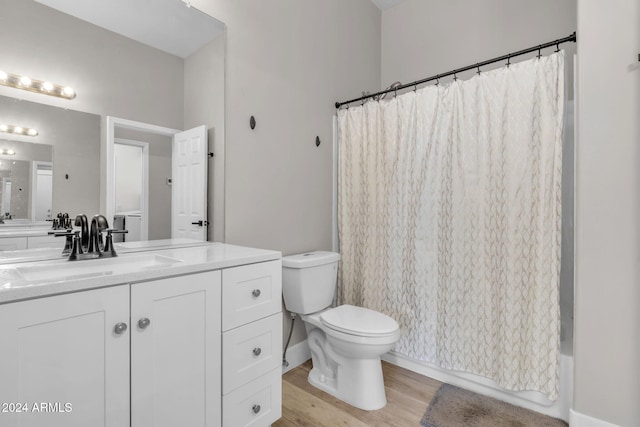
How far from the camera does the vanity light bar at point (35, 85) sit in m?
1.16

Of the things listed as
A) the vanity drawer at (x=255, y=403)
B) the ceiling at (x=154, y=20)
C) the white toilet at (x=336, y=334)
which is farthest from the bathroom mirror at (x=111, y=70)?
the vanity drawer at (x=255, y=403)

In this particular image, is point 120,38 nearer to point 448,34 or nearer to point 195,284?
point 195,284

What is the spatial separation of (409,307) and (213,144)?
5.35ft

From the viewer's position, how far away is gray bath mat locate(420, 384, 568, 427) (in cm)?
157

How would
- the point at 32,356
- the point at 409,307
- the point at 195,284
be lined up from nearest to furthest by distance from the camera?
the point at 32,356, the point at 195,284, the point at 409,307

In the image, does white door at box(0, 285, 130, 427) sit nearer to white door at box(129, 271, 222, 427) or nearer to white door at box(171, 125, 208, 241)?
white door at box(129, 271, 222, 427)

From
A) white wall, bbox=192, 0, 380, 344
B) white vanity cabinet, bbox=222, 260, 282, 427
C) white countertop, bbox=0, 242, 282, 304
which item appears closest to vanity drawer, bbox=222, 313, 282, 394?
white vanity cabinet, bbox=222, 260, 282, 427

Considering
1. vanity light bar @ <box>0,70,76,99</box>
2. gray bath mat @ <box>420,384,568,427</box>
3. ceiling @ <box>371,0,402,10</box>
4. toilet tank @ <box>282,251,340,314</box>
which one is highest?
ceiling @ <box>371,0,402,10</box>

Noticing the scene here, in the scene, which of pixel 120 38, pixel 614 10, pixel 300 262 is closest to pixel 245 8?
pixel 120 38

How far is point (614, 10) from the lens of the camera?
4.59 ft

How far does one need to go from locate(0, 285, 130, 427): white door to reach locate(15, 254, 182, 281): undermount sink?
118 mm

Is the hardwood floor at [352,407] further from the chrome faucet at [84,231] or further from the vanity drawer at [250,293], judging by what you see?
the chrome faucet at [84,231]

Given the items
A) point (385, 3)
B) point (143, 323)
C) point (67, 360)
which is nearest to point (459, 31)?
point (385, 3)

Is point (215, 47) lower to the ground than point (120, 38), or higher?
higher
